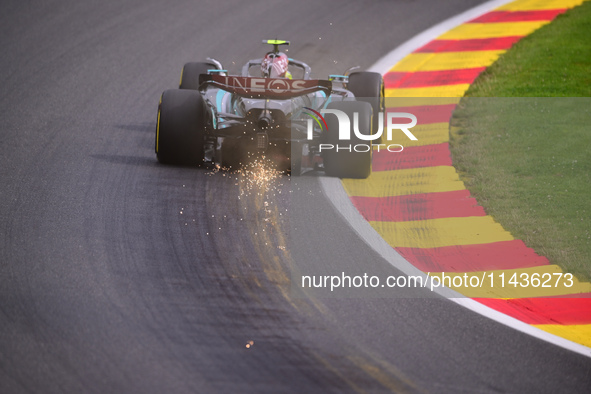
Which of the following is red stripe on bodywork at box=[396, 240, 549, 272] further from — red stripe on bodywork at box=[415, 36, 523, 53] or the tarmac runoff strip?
red stripe on bodywork at box=[415, 36, 523, 53]

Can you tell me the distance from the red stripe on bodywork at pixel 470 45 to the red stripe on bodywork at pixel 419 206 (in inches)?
238

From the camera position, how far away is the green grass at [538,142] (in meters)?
8.33

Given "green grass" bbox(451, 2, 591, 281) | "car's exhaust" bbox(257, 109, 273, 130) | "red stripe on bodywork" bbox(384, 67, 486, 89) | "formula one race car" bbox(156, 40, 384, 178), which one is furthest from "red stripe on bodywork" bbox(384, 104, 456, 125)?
"car's exhaust" bbox(257, 109, 273, 130)

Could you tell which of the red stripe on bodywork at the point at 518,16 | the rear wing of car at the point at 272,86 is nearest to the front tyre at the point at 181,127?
the rear wing of car at the point at 272,86

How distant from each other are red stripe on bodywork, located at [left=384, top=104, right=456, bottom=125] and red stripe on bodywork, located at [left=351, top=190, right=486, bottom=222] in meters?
2.63

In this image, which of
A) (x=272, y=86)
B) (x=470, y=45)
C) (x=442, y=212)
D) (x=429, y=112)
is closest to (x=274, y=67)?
(x=272, y=86)

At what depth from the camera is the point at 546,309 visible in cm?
689

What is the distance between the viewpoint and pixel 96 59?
13414 millimetres

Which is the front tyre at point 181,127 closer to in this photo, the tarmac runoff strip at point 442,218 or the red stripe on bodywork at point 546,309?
the tarmac runoff strip at point 442,218

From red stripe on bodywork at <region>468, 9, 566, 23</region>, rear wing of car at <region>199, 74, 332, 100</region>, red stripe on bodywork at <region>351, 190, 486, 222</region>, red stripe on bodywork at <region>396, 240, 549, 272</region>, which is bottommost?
red stripe on bodywork at <region>396, 240, 549, 272</region>

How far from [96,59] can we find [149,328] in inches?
323

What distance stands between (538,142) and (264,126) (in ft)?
12.4

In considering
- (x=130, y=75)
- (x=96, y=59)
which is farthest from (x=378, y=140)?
(x=96, y=59)

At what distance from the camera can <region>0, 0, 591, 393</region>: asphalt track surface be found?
18.6 feet
